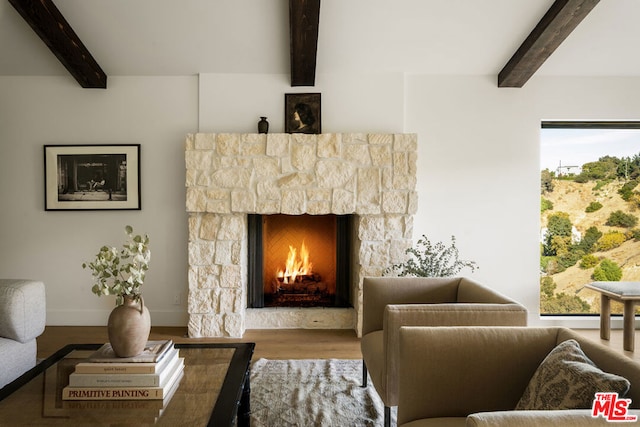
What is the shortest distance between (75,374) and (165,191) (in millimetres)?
2473

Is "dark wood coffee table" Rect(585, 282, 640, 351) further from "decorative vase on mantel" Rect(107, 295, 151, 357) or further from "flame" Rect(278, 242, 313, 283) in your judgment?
"decorative vase on mantel" Rect(107, 295, 151, 357)

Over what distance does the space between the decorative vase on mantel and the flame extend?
2.44m

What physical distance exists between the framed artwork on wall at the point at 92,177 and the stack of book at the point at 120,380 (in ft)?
8.15

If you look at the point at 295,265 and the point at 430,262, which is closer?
the point at 430,262

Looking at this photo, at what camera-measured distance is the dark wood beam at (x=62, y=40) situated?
305cm

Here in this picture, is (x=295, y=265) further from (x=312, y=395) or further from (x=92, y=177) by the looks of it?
(x=92, y=177)

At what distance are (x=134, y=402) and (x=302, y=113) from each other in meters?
2.77

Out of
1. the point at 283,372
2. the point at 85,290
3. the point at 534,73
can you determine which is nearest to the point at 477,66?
the point at 534,73

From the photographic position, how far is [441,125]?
12.8ft

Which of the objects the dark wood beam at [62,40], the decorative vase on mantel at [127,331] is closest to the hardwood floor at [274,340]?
the decorative vase on mantel at [127,331]

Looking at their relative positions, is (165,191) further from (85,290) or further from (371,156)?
(371,156)

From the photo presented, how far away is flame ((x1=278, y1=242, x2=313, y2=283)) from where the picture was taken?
4168mm

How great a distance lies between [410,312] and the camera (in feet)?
6.09

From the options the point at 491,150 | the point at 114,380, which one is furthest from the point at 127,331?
the point at 491,150
